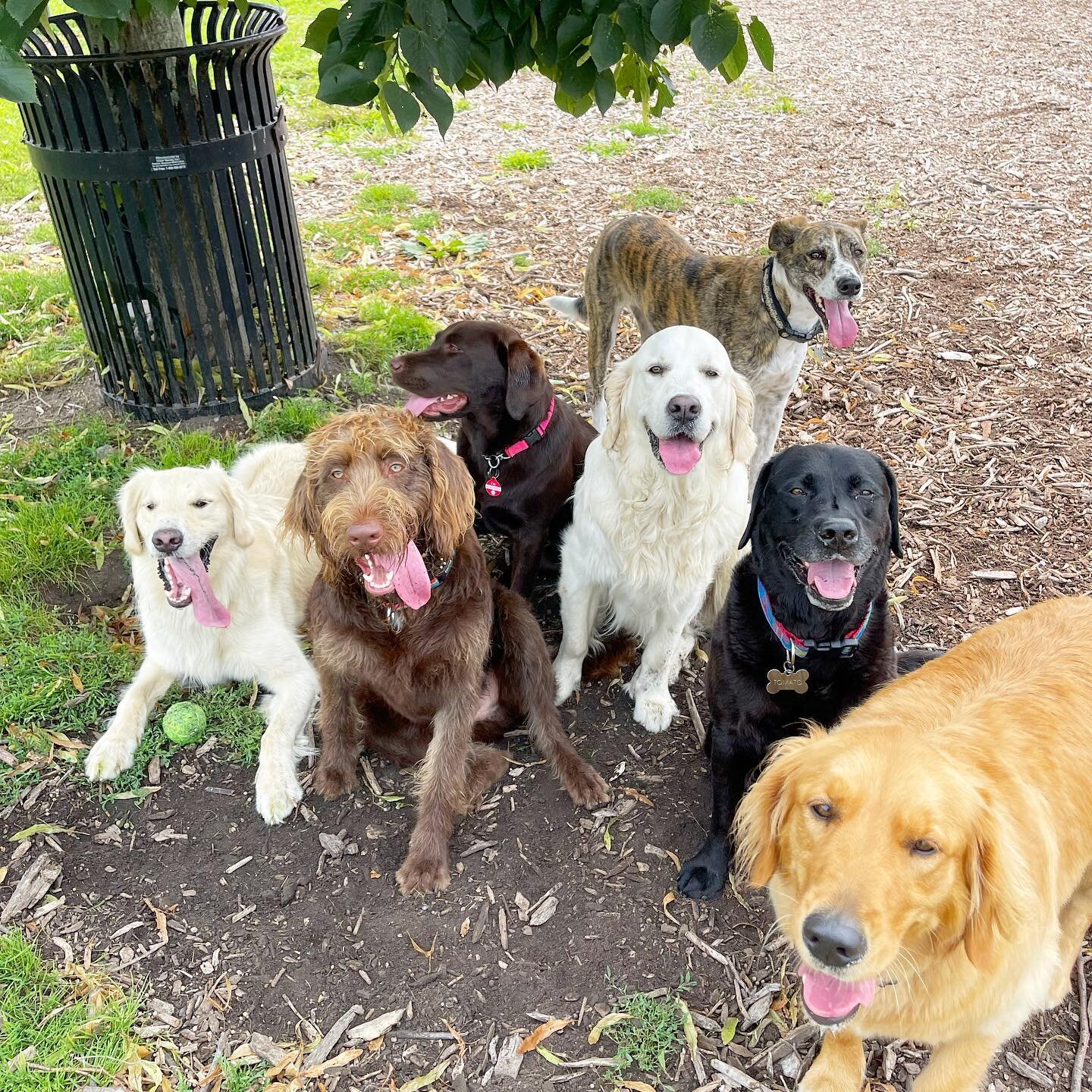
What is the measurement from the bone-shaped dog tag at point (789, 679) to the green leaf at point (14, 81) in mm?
2578

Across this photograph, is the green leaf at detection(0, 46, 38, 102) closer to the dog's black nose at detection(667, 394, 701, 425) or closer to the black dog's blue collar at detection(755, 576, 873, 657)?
the dog's black nose at detection(667, 394, 701, 425)

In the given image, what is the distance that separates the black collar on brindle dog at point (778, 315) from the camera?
4.54m

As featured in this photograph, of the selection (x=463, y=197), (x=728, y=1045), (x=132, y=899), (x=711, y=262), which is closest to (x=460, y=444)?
(x=711, y=262)

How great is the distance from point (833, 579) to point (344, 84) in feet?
6.95

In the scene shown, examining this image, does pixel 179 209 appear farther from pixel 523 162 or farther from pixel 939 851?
pixel 523 162

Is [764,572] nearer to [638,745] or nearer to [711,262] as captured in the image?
[638,745]

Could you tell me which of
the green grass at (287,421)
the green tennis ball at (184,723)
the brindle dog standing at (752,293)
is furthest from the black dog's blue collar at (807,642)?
the green grass at (287,421)

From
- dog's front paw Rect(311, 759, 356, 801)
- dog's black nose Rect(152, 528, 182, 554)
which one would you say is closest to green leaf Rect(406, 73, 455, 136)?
dog's black nose Rect(152, 528, 182, 554)

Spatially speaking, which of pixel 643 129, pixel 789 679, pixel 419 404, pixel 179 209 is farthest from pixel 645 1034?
pixel 643 129

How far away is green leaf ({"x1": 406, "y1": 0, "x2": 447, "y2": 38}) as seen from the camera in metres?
2.50

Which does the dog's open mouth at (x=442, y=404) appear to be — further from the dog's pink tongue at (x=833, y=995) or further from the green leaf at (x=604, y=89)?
the dog's pink tongue at (x=833, y=995)

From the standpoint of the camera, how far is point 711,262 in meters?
4.95

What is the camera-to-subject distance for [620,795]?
10.9 ft

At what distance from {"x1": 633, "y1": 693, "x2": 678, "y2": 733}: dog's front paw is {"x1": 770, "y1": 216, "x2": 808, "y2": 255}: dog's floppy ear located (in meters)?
2.53
